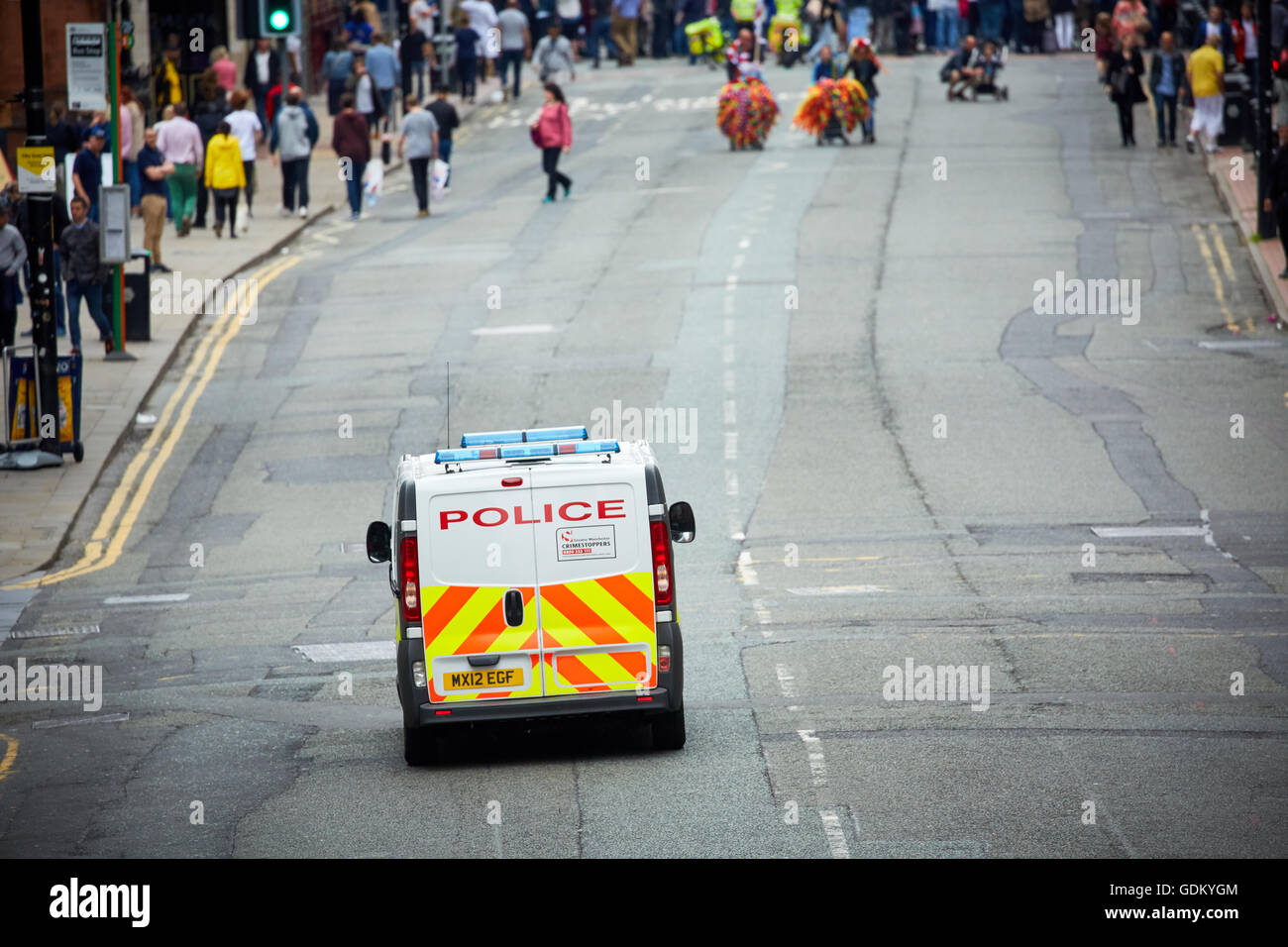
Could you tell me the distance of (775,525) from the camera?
61.5 feet

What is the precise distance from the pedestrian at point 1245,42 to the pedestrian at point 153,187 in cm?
2053

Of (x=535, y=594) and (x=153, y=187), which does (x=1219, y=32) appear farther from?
(x=535, y=594)

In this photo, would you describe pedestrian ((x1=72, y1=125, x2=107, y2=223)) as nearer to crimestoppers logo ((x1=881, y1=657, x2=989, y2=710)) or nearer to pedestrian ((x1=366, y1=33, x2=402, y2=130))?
crimestoppers logo ((x1=881, y1=657, x2=989, y2=710))

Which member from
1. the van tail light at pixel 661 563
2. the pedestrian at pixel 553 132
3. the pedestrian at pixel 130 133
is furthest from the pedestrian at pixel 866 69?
the van tail light at pixel 661 563

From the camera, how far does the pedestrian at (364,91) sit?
40156 mm

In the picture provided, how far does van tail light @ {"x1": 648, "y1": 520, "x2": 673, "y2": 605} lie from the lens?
1191 centimetres

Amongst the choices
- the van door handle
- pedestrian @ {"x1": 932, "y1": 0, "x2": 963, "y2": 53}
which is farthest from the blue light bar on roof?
pedestrian @ {"x1": 932, "y1": 0, "x2": 963, "y2": 53}

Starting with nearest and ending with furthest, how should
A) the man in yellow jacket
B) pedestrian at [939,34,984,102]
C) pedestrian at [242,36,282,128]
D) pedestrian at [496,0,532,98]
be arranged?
the man in yellow jacket < pedestrian at [242,36,282,128] < pedestrian at [939,34,984,102] < pedestrian at [496,0,532,98]

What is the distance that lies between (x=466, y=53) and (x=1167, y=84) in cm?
1728

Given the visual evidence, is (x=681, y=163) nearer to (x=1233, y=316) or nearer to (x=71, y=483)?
(x=1233, y=316)

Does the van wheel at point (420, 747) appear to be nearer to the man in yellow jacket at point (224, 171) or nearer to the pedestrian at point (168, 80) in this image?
the man in yellow jacket at point (224, 171)

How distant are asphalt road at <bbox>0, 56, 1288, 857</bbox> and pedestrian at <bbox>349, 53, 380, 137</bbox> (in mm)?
3132

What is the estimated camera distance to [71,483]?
21047mm
